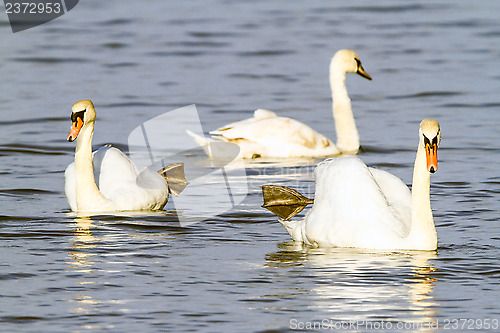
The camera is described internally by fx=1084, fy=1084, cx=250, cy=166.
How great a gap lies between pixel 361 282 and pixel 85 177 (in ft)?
11.2

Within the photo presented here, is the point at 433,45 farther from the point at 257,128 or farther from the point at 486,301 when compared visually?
the point at 486,301

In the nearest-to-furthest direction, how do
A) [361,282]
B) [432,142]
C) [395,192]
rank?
1. [361,282]
2. [432,142]
3. [395,192]

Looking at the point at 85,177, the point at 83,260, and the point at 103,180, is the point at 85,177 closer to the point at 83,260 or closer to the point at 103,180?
the point at 103,180

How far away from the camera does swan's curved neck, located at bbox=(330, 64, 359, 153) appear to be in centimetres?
1367

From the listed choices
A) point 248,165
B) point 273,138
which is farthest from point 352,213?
point 273,138

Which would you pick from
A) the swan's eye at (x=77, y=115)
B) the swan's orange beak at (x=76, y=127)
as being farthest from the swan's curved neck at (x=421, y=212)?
the swan's eye at (x=77, y=115)

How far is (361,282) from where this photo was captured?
25.0 feet

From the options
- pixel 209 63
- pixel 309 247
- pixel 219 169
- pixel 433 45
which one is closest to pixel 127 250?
pixel 309 247

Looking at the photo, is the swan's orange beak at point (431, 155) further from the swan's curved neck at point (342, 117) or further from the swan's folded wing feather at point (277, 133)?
the swan's curved neck at point (342, 117)

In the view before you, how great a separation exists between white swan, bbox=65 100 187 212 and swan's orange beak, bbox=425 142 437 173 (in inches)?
122

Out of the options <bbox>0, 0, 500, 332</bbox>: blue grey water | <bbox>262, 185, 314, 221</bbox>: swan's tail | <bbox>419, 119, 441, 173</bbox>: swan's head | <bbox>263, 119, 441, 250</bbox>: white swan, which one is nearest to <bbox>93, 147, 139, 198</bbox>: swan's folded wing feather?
<bbox>0, 0, 500, 332</bbox>: blue grey water

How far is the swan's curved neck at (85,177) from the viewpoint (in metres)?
9.97

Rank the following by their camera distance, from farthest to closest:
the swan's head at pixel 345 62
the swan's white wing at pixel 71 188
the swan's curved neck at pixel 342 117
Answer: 1. the swan's head at pixel 345 62
2. the swan's curved neck at pixel 342 117
3. the swan's white wing at pixel 71 188

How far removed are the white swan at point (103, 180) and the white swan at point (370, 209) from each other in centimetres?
200
